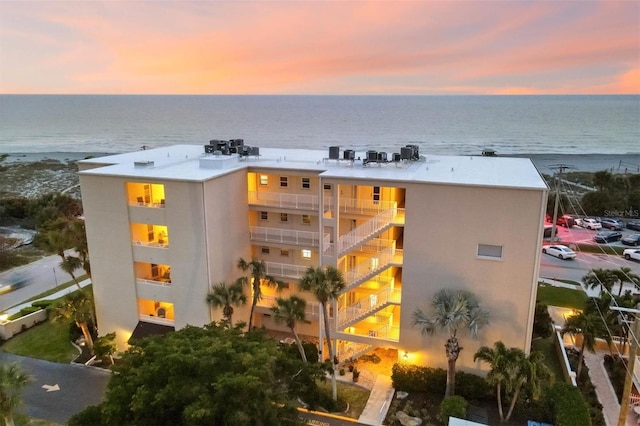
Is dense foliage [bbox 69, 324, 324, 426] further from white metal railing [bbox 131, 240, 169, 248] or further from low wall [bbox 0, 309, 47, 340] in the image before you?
low wall [bbox 0, 309, 47, 340]

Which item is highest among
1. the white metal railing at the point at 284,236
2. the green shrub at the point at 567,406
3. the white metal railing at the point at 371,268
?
the white metal railing at the point at 284,236

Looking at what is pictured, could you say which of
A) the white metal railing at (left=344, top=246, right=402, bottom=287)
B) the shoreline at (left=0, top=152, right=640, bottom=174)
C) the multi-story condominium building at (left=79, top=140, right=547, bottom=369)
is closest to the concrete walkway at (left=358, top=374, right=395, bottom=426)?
the multi-story condominium building at (left=79, top=140, right=547, bottom=369)

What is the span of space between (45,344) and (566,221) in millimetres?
56028

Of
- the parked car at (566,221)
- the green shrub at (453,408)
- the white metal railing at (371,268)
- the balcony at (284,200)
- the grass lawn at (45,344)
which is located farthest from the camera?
the parked car at (566,221)

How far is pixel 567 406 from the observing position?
18109 mm

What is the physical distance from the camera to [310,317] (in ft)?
85.1

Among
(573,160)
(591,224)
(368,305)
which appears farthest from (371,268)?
(573,160)

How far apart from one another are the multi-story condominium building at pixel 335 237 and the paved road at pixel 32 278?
13.6 metres

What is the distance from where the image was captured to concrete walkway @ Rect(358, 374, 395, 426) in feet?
65.9

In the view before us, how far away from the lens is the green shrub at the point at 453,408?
18.8m

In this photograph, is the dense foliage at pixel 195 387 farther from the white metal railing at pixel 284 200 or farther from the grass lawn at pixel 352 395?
the white metal railing at pixel 284 200

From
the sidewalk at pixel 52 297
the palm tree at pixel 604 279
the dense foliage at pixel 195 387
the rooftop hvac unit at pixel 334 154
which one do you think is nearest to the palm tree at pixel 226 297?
the dense foliage at pixel 195 387

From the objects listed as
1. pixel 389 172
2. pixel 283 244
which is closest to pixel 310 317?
pixel 283 244

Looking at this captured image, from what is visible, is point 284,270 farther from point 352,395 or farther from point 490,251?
point 490,251
